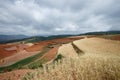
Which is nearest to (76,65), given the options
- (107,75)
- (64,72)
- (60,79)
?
(64,72)

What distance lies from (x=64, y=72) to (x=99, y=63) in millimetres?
1278

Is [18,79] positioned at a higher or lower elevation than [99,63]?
lower

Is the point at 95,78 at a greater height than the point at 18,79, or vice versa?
the point at 95,78

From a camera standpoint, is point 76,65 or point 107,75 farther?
point 76,65

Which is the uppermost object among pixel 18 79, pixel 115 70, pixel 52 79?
pixel 115 70

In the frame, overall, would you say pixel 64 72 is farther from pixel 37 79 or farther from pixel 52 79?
pixel 37 79

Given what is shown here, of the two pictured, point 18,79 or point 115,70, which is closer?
point 115,70

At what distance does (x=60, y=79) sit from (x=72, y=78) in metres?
0.39

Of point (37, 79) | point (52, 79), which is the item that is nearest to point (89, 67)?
point (52, 79)

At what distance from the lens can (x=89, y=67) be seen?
6.25m

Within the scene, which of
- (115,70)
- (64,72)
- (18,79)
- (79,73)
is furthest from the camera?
(18,79)

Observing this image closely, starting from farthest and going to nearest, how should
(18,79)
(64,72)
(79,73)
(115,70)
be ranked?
(18,79)
(64,72)
(79,73)
(115,70)

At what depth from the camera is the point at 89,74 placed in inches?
229

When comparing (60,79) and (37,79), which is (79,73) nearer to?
(60,79)
